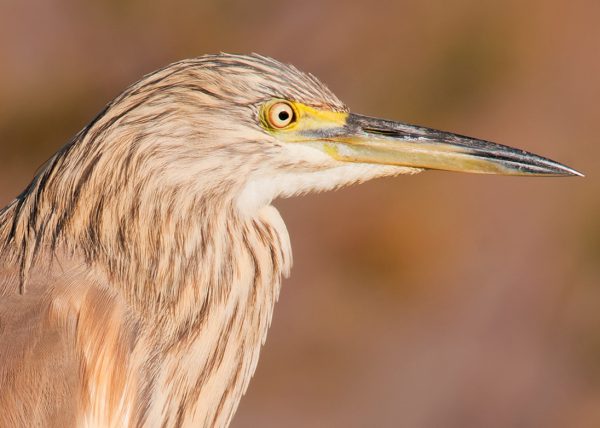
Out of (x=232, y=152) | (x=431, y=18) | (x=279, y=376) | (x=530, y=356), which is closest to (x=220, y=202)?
(x=232, y=152)

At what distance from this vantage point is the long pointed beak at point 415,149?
258cm

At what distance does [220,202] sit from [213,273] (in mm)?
145

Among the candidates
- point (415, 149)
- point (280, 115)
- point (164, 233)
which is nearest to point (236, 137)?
point (280, 115)

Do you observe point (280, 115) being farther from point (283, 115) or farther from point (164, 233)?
point (164, 233)

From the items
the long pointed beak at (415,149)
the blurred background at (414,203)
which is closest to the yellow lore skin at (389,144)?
the long pointed beak at (415,149)

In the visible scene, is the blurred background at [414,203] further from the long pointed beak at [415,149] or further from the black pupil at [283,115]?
the black pupil at [283,115]

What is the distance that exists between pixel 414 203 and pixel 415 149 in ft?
13.8

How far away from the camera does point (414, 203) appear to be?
6.81m

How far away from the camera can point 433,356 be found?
6.47 metres

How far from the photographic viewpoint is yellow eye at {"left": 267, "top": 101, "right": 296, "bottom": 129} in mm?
2498

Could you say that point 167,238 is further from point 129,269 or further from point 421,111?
point 421,111

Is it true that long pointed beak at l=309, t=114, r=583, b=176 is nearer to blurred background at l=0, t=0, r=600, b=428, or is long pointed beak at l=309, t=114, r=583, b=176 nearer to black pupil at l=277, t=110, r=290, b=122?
black pupil at l=277, t=110, r=290, b=122

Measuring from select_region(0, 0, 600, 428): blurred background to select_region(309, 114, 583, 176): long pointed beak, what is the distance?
137 inches

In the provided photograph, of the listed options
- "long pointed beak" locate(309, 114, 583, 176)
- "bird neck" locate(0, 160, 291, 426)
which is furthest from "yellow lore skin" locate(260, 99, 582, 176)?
"bird neck" locate(0, 160, 291, 426)
